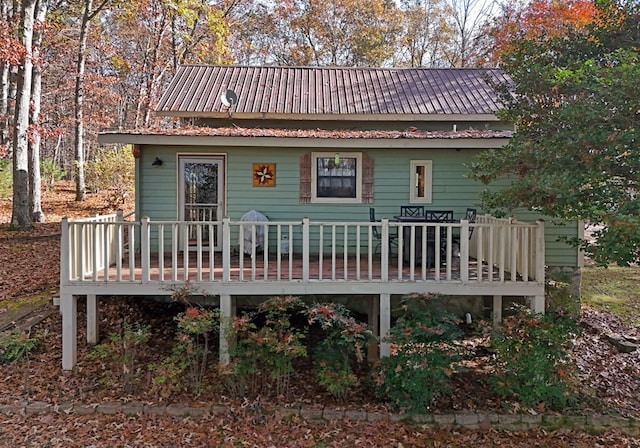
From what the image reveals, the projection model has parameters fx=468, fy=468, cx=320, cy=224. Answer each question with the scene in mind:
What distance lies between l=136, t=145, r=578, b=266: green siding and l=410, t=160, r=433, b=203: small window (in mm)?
87

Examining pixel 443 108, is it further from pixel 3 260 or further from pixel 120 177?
pixel 120 177

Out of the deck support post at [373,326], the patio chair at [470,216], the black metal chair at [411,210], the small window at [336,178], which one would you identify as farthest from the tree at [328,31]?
the deck support post at [373,326]

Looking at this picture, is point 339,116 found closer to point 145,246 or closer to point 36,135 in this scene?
point 145,246

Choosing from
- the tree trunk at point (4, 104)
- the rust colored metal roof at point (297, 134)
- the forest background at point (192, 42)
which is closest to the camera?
the rust colored metal roof at point (297, 134)

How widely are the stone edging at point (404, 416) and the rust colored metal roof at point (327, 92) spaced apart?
20.3ft

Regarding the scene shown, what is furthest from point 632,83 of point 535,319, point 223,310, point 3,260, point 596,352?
point 3,260

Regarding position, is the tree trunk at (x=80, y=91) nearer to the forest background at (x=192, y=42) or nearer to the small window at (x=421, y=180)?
the forest background at (x=192, y=42)

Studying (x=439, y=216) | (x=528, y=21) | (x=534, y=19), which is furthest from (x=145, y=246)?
(x=528, y=21)

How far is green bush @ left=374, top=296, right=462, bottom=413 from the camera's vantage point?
5.07 m

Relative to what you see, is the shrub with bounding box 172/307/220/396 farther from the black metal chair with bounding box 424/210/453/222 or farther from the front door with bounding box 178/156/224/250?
the black metal chair with bounding box 424/210/453/222

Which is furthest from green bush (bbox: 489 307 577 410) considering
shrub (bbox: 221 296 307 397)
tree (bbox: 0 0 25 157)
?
tree (bbox: 0 0 25 157)

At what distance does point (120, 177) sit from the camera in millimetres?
16484

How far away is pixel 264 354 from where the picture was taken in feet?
17.4

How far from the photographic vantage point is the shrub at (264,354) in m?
5.20
